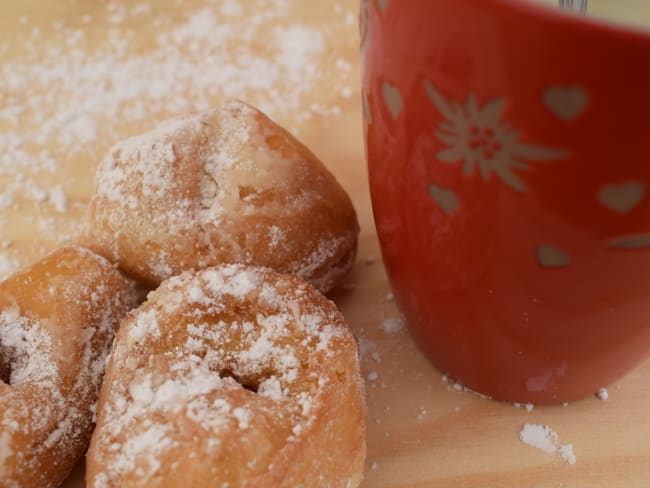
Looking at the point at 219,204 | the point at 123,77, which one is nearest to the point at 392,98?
the point at 219,204

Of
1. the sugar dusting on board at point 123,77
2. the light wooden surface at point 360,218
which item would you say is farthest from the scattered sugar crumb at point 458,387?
the sugar dusting on board at point 123,77

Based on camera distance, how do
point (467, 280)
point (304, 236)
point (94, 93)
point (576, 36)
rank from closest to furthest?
point (576, 36), point (467, 280), point (304, 236), point (94, 93)

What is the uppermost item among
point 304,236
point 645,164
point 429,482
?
point 645,164

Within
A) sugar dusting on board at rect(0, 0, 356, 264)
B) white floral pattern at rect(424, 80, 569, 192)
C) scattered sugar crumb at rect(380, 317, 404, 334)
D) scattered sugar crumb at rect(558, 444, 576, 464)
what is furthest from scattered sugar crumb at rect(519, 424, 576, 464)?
sugar dusting on board at rect(0, 0, 356, 264)

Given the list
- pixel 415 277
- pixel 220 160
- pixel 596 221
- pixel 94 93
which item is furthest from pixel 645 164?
pixel 94 93

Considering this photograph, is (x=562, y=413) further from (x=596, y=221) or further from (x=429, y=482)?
(x=596, y=221)

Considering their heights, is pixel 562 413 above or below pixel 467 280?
below
